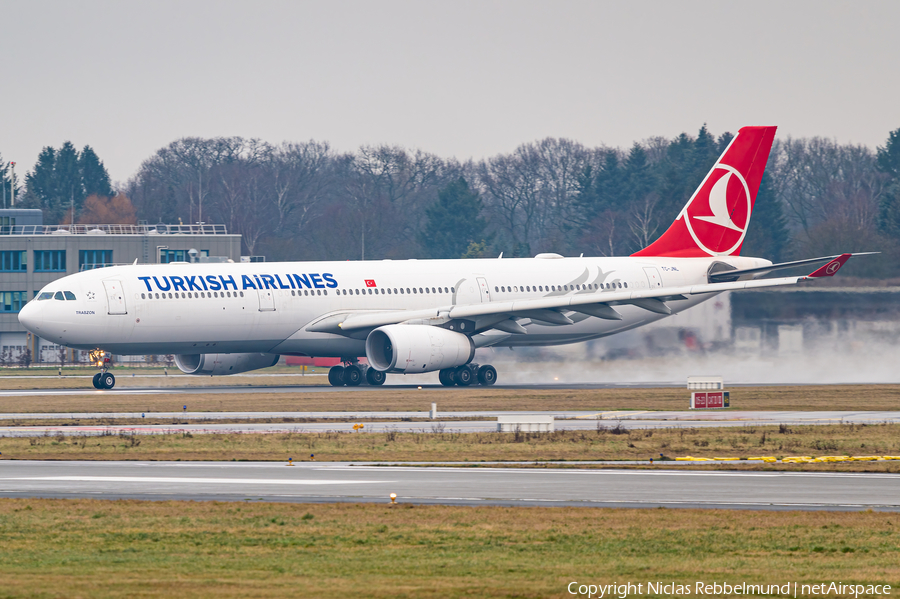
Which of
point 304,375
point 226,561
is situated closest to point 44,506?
point 226,561

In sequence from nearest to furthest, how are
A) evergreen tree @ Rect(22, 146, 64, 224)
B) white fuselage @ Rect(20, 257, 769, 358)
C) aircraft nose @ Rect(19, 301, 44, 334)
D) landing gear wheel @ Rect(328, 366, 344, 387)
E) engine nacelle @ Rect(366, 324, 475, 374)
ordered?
aircraft nose @ Rect(19, 301, 44, 334) < white fuselage @ Rect(20, 257, 769, 358) < engine nacelle @ Rect(366, 324, 475, 374) < landing gear wheel @ Rect(328, 366, 344, 387) < evergreen tree @ Rect(22, 146, 64, 224)

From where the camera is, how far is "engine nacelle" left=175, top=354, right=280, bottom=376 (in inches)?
1976

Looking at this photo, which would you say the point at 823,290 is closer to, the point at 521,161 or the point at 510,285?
the point at 510,285

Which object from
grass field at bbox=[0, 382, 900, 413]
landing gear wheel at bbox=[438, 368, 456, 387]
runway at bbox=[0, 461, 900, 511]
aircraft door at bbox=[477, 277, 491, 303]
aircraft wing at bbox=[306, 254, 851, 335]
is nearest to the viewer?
runway at bbox=[0, 461, 900, 511]

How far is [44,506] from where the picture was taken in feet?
63.5

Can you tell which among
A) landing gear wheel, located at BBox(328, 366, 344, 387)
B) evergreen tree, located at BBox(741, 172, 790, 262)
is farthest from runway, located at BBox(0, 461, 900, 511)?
evergreen tree, located at BBox(741, 172, 790, 262)

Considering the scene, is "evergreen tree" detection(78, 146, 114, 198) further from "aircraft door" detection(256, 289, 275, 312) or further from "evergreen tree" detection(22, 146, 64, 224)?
"aircraft door" detection(256, 289, 275, 312)

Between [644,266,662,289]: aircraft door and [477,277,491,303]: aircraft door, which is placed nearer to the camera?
[477,277,491,303]: aircraft door

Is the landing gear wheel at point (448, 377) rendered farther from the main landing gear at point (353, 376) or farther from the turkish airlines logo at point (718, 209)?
the turkish airlines logo at point (718, 209)

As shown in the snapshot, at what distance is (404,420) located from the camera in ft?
115

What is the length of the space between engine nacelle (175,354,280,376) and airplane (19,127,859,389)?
5 cm

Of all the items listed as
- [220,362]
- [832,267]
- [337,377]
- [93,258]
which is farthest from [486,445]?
[93,258]

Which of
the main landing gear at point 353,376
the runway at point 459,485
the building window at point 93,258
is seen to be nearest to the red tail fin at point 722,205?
the main landing gear at point 353,376

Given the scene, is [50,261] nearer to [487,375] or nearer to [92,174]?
[487,375]
